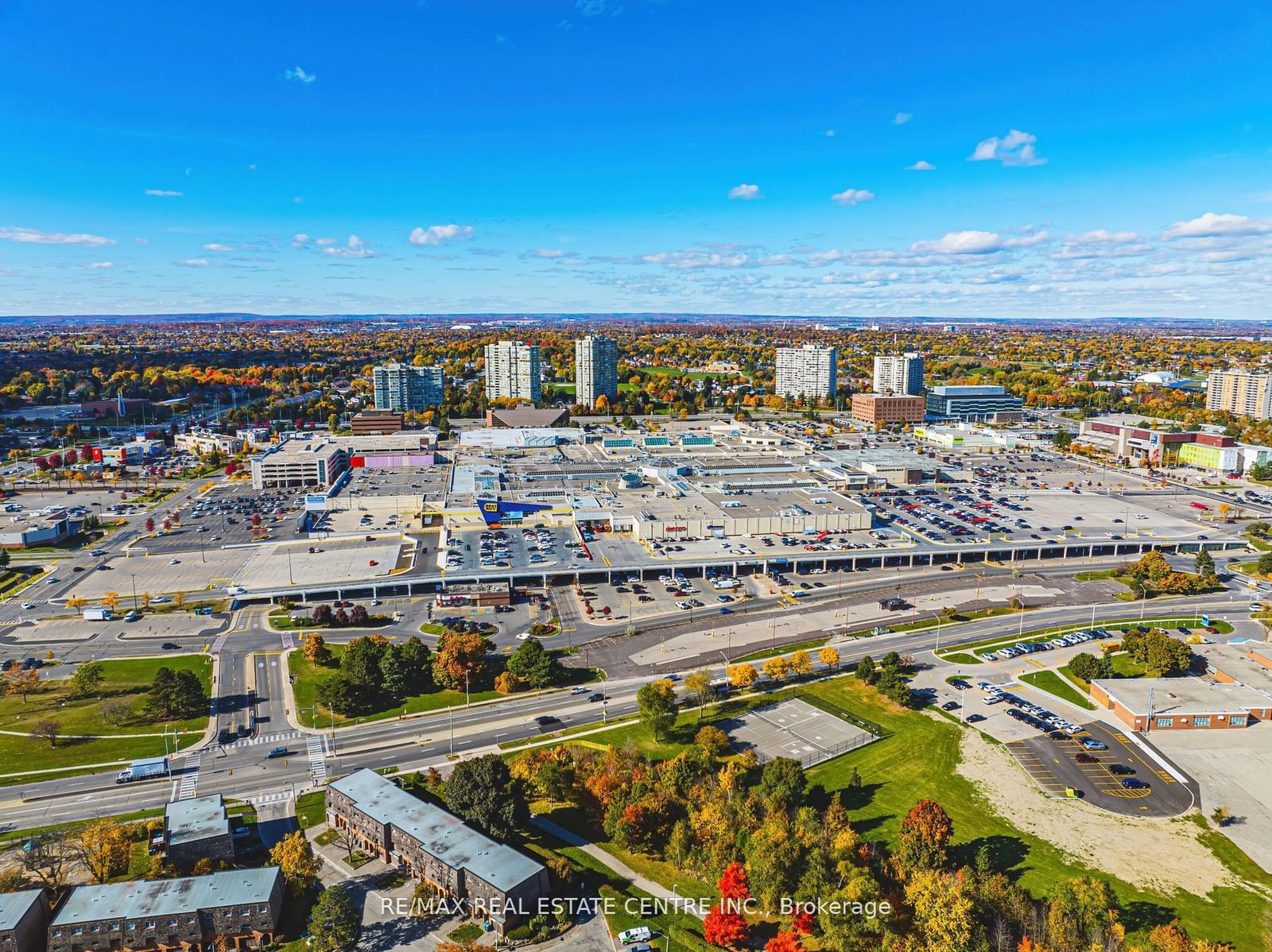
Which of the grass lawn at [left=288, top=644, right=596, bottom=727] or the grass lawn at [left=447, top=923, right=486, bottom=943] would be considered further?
the grass lawn at [left=288, top=644, right=596, bottom=727]

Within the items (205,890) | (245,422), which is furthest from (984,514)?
(245,422)

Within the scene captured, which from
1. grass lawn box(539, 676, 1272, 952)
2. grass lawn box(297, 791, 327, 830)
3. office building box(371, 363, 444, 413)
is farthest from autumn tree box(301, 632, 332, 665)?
office building box(371, 363, 444, 413)

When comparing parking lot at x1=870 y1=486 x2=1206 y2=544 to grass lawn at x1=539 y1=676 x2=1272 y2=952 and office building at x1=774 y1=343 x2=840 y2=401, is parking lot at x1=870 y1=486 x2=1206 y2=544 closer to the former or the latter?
grass lawn at x1=539 y1=676 x2=1272 y2=952

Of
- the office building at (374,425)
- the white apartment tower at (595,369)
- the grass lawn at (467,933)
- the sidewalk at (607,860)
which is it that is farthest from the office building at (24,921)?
the white apartment tower at (595,369)

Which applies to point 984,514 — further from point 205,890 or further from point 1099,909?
point 205,890

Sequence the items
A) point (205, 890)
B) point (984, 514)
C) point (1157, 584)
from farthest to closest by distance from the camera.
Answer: point (984, 514) < point (1157, 584) < point (205, 890)

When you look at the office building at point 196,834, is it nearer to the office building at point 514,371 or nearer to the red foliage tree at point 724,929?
the red foliage tree at point 724,929

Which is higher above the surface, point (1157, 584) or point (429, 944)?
point (1157, 584)
